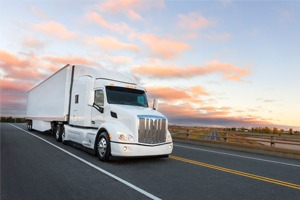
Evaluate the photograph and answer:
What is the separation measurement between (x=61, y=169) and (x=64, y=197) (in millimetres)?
2863

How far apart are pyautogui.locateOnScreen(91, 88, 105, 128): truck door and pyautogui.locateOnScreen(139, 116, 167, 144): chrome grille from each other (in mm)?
1999

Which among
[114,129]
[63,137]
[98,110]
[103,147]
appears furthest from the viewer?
[63,137]

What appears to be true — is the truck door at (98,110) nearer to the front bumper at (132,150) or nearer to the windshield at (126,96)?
the windshield at (126,96)

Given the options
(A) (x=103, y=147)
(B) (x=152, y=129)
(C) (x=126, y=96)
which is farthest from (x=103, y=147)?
(C) (x=126, y=96)

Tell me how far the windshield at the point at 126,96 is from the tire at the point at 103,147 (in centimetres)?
143

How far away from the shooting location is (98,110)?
10.7 meters

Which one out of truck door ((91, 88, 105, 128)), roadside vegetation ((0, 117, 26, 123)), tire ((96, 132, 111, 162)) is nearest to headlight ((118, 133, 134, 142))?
tire ((96, 132, 111, 162))

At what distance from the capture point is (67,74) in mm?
15000

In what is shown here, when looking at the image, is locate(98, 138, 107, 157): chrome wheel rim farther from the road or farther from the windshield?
the windshield

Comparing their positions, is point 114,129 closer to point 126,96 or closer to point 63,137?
point 126,96

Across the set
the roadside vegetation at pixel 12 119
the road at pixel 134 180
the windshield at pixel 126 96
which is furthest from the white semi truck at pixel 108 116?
the roadside vegetation at pixel 12 119

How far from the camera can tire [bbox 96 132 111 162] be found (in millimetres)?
9447

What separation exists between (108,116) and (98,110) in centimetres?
77

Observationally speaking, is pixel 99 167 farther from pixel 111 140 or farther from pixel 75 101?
pixel 75 101
